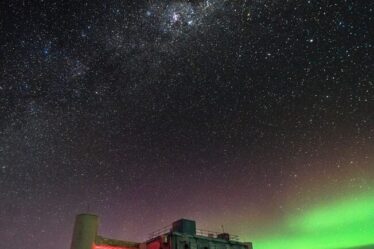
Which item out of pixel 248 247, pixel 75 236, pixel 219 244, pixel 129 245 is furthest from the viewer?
pixel 248 247

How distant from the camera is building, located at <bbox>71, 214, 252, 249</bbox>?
28594mm

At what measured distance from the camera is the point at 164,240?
3200 cm

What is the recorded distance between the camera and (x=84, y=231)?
28625 millimetres

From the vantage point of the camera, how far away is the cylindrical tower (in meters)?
28.2

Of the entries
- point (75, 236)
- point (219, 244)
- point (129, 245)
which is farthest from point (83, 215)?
point (219, 244)

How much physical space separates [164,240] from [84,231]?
8353 mm

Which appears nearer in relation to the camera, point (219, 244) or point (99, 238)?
point (99, 238)

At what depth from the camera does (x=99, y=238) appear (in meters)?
29.6

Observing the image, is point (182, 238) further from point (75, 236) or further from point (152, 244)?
point (75, 236)

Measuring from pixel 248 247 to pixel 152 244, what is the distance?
13618 mm

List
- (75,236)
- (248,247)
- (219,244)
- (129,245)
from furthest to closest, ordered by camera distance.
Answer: (248,247)
(219,244)
(129,245)
(75,236)

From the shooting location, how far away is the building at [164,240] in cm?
2859

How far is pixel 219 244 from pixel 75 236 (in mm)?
17192

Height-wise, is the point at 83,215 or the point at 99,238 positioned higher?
the point at 83,215
